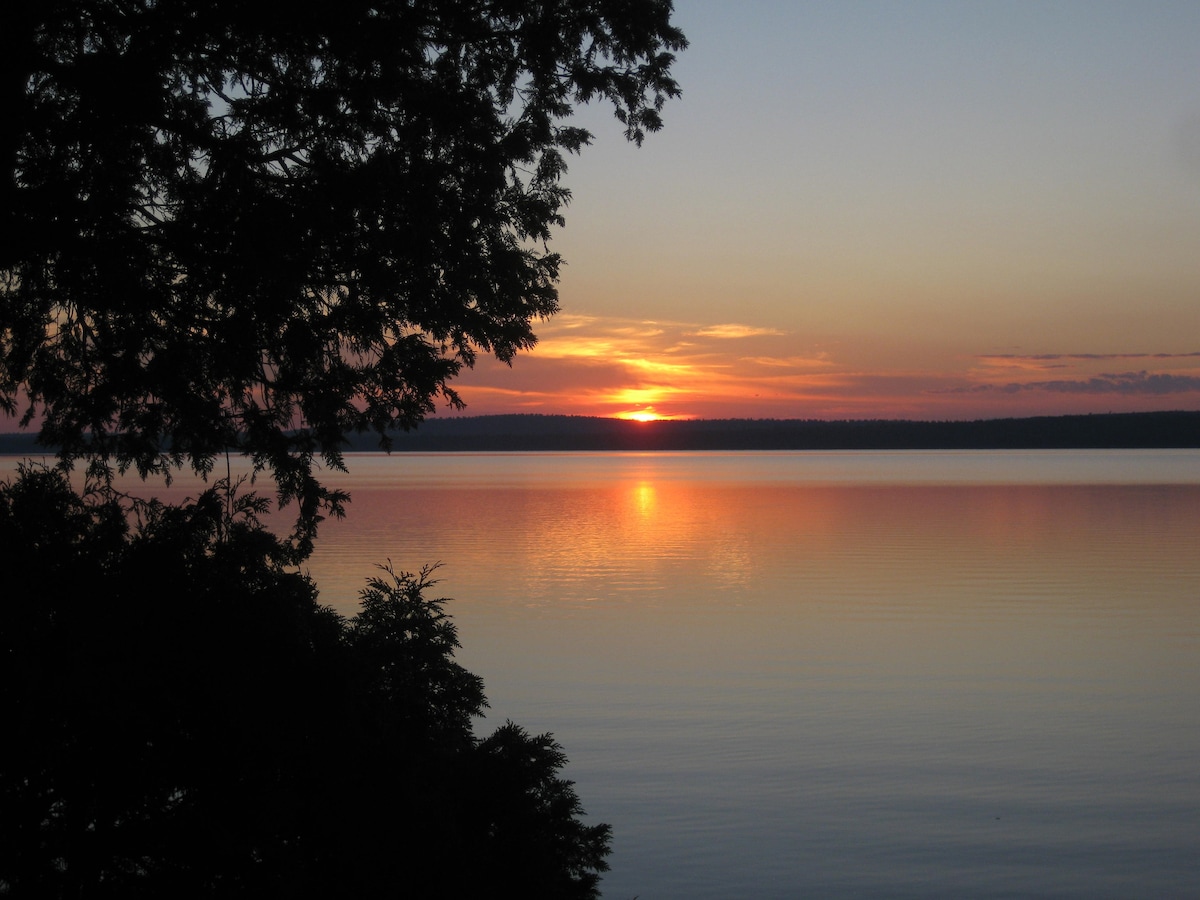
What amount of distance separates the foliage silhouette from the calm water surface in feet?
8.55

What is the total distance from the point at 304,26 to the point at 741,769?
704 cm

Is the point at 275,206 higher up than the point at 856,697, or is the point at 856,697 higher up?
the point at 275,206

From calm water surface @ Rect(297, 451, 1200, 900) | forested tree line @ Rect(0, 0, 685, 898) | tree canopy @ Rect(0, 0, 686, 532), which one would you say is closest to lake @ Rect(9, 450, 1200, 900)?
calm water surface @ Rect(297, 451, 1200, 900)

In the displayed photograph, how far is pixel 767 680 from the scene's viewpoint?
14.4m

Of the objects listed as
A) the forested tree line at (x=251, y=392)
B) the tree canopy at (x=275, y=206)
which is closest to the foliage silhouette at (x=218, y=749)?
the forested tree line at (x=251, y=392)

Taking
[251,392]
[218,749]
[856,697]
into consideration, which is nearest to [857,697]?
[856,697]

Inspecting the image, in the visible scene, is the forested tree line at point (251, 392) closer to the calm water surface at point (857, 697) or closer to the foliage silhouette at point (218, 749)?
the foliage silhouette at point (218, 749)

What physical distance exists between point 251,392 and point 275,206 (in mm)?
1725

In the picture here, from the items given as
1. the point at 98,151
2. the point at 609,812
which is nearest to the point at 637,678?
the point at 609,812

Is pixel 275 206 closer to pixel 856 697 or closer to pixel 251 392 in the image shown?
pixel 251 392

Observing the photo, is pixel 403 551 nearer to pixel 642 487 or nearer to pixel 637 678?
pixel 637 678

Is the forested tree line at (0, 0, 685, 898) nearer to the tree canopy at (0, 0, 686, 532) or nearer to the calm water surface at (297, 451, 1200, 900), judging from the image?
the tree canopy at (0, 0, 686, 532)

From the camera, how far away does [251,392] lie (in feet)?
29.2

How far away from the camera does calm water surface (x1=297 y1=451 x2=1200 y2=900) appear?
8586 mm
